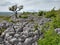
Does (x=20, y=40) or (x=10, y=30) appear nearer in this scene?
(x=20, y=40)

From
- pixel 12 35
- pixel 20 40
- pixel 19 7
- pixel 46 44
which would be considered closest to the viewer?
pixel 46 44

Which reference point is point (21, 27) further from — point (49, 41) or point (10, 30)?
point (49, 41)

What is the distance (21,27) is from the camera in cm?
2422

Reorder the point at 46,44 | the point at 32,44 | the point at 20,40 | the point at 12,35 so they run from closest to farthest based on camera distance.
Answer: the point at 46,44 < the point at 32,44 < the point at 20,40 < the point at 12,35

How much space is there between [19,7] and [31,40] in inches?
847

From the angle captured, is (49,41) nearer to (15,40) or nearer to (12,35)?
(15,40)

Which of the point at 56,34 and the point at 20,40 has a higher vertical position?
the point at 56,34

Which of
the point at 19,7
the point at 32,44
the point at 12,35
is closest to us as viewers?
the point at 32,44

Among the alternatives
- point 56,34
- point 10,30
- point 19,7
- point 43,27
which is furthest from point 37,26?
point 19,7

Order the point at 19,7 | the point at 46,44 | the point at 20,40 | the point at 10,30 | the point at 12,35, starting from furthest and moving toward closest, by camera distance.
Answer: the point at 19,7 < the point at 10,30 < the point at 12,35 < the point at 20,40 < the point at 46,44

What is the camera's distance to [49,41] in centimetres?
1695

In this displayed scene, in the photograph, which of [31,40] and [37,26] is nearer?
[31,40]

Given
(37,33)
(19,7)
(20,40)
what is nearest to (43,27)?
(37,33)

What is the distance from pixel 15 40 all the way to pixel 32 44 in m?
2.06
